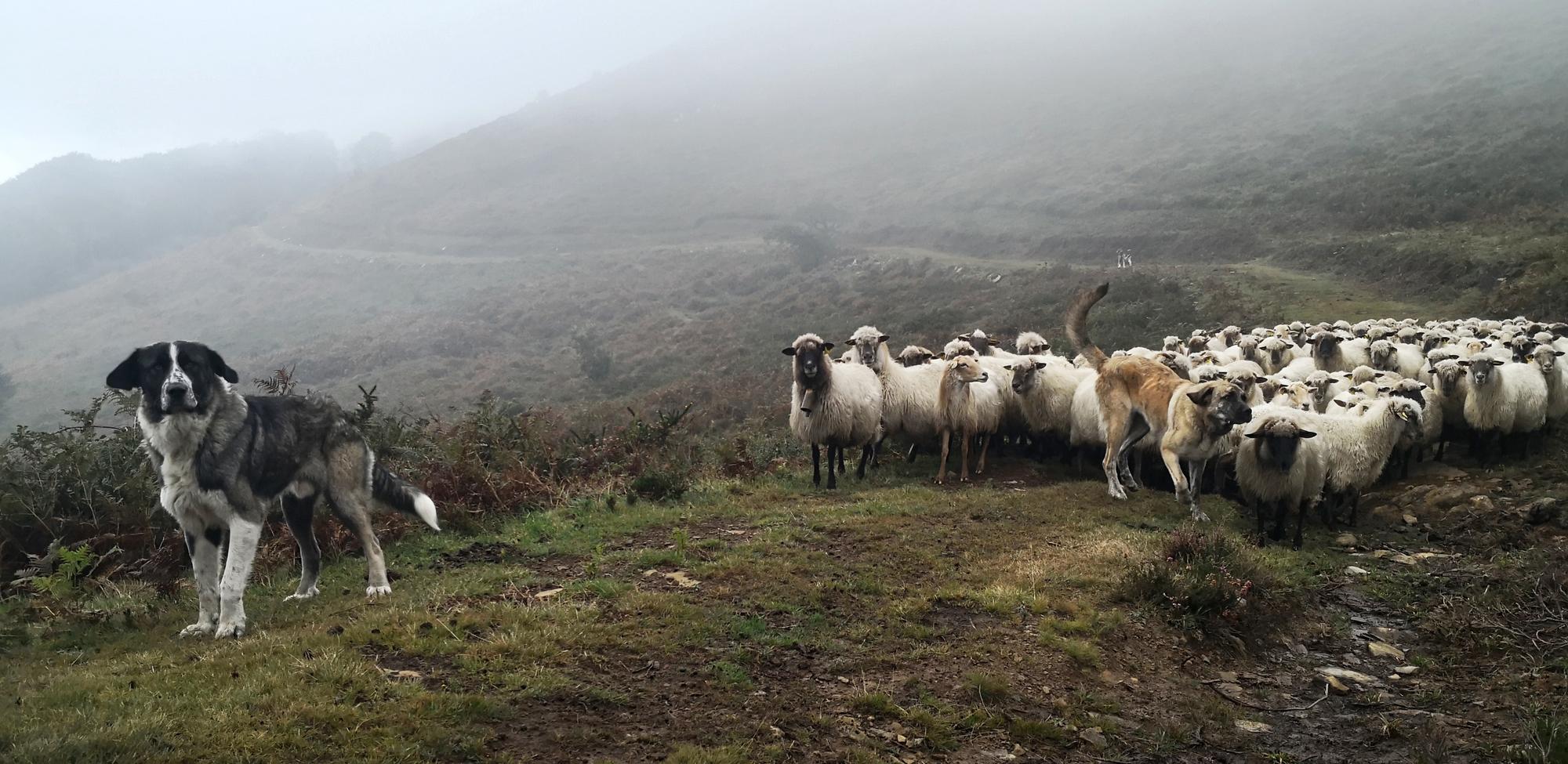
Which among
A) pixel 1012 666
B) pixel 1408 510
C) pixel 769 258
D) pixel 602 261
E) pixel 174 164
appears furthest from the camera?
pixel 174 164

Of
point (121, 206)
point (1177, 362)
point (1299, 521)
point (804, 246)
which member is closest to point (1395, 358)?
point (1177, 362)

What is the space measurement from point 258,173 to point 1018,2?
157 m

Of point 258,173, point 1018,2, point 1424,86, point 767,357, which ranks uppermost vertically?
point 1018,2

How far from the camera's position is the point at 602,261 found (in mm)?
83312

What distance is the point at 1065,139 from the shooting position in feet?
293

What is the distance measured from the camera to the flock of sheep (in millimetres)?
10445

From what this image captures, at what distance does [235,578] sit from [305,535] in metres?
1.19

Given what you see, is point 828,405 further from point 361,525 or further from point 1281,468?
point 361,525

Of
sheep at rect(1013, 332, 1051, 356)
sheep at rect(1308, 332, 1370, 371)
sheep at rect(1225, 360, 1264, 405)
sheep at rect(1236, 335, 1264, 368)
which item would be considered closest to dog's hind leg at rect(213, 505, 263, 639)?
sheep at rect(1225, 360, 1264, 405)

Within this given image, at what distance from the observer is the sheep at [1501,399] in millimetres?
12055

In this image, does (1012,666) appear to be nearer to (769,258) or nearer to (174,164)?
(769,258)

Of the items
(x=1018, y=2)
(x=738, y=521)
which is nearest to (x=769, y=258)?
(x=738, y=521)

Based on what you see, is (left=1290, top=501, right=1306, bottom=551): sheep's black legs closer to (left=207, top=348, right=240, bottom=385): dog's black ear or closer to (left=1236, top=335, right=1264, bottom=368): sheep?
(left=1236, top=335, right=1264, bottom=368): sheep

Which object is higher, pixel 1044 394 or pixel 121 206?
pixel 121 206
